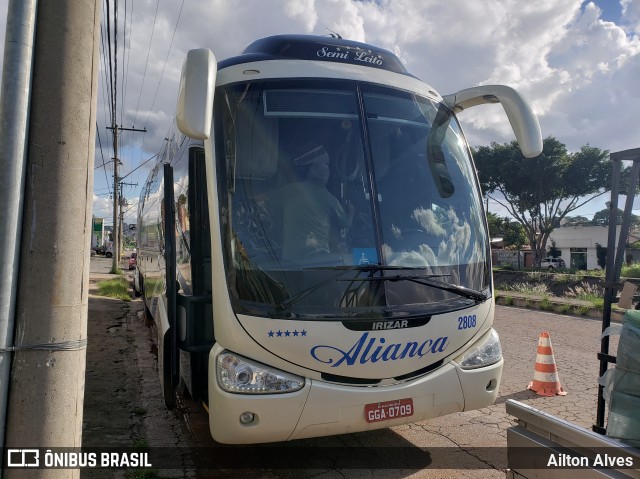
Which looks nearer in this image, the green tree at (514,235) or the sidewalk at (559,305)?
the sidewalk at (559,305)

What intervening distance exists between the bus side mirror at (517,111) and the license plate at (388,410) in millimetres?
2320

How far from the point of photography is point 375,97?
148 inches

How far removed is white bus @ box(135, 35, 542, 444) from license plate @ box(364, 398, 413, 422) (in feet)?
0.03

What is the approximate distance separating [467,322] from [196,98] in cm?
244

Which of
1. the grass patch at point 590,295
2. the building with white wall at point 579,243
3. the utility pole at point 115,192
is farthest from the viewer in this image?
the building with white wall at point 579,243

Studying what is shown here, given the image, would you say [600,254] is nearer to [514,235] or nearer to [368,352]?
[514,235]

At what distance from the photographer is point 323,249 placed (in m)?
3.29

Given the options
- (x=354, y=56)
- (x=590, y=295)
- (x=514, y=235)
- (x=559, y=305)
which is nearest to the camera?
(x=354, y=56)

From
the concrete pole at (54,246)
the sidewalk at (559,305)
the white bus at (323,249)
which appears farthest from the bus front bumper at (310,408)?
the sidewalk at (559,305)

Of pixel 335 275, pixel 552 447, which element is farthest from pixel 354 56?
pixel 552 447

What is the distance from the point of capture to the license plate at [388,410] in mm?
3152

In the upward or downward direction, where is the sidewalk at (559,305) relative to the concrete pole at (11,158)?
downward

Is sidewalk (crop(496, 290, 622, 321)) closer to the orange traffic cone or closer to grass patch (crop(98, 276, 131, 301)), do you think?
the orange traffic cone

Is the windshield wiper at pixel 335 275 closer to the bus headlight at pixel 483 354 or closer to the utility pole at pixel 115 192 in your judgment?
the bus headlight at pixel 483 354
